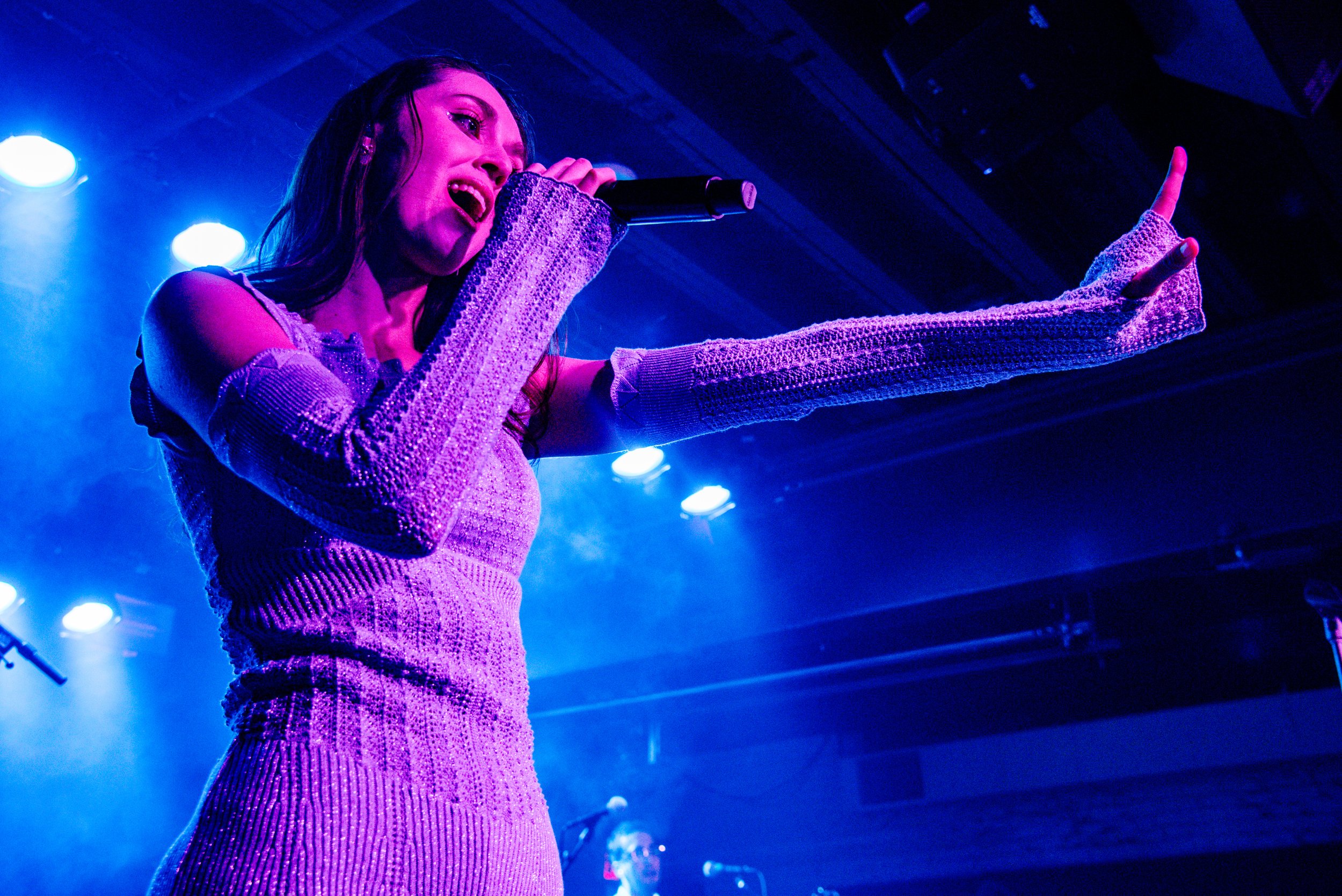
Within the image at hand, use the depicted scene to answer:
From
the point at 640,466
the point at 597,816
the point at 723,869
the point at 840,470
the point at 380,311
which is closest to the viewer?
the point at 380,311

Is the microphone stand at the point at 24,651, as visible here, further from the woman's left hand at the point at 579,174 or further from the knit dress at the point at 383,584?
the woman's left hand at the point at 579,174

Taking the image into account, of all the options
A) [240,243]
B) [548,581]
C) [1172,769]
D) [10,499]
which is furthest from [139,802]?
[1172,769]

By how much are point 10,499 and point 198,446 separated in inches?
242

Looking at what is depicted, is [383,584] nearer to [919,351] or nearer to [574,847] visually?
[919,351]

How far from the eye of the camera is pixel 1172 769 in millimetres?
5797

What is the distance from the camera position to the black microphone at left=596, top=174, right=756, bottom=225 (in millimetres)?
911

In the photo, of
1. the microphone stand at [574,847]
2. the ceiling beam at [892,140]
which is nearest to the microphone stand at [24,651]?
the microphone stand at [574,847]

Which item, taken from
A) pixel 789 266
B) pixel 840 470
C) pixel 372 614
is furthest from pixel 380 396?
pixel 840 470

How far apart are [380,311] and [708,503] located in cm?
526

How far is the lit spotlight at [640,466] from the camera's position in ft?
18.6

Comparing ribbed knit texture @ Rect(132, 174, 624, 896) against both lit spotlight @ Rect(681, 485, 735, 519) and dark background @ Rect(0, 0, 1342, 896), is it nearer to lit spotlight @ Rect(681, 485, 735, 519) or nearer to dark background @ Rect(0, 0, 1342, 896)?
dark background @ Rect(0, 0, 1342, 896)

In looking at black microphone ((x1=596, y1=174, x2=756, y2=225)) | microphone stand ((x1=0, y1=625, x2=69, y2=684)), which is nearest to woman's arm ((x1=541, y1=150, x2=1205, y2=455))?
black microphone ((x1=596, y1=174, x2=756, y2=225))

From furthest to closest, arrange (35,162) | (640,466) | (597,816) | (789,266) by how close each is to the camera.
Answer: (640,466) → (597,816) → (789,266) → (35,162)

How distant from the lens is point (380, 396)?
0.69 meters
